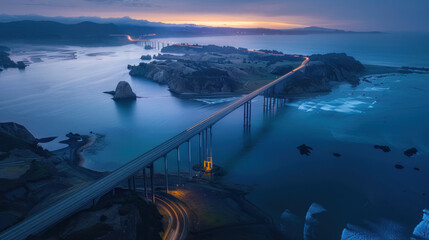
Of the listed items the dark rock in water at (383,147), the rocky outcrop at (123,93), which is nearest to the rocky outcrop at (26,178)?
the rocky outcrop at (123,93)

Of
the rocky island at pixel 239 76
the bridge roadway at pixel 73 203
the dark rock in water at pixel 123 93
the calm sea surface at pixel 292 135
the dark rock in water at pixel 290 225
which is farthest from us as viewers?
the rocky island at pixel 239 76

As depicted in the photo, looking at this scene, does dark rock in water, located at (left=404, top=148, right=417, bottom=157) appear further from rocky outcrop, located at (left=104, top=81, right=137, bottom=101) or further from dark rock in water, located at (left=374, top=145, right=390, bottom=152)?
rocky outcrop, located at (left=104, top=81, right=137, bottom=101)

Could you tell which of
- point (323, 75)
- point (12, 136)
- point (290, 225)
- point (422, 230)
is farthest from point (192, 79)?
point (422, 230)

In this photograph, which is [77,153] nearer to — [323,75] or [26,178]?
[26,178]

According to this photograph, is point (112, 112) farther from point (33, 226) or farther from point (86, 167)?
point (33, 226)

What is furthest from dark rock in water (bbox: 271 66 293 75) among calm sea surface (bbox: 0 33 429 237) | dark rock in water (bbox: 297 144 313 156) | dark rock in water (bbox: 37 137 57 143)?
dark rock in water (bbox: 37 137 57 143)

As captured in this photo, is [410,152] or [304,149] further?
[304,149]

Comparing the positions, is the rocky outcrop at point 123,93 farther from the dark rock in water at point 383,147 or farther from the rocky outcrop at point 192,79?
the dark rock in water at point 383,147
